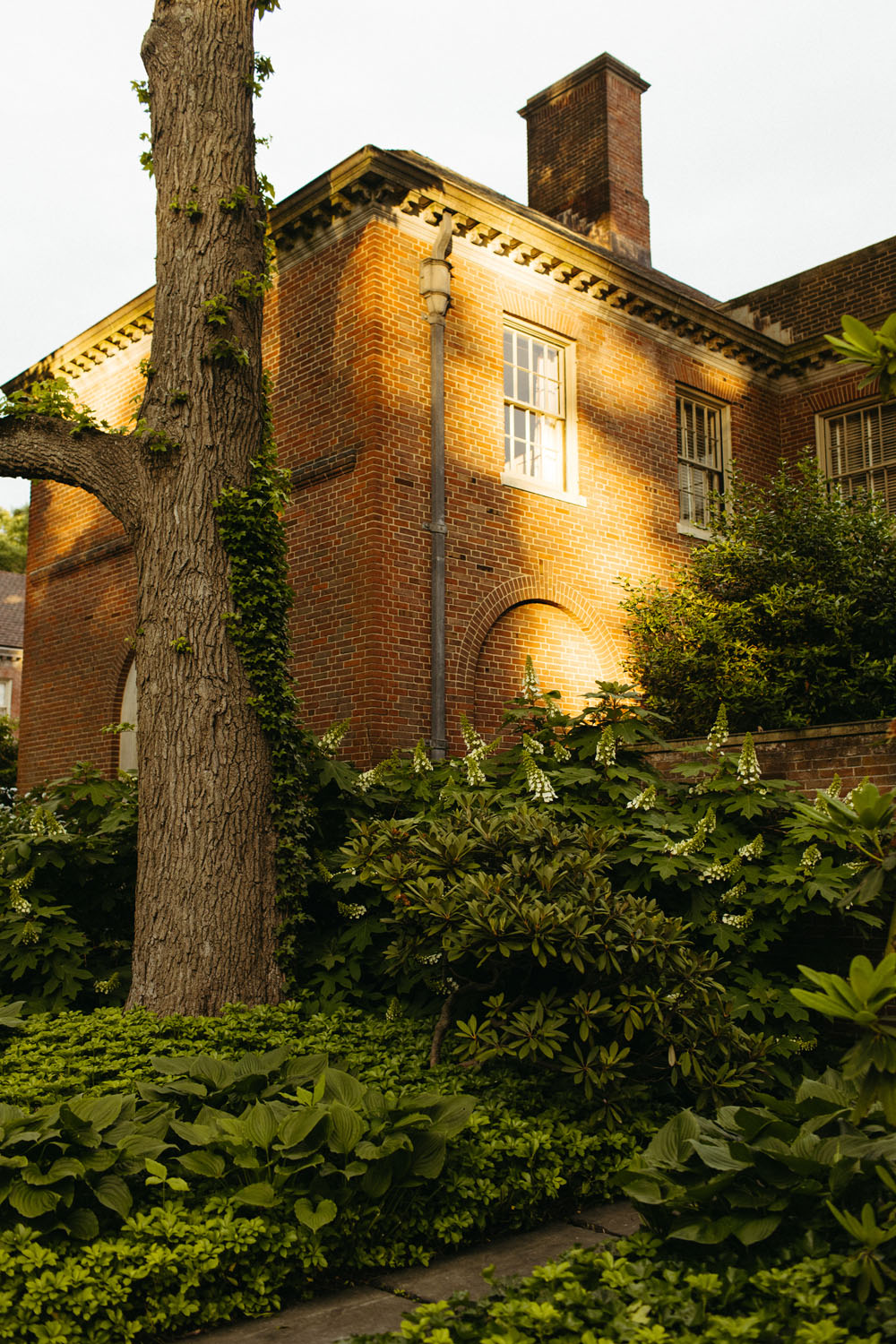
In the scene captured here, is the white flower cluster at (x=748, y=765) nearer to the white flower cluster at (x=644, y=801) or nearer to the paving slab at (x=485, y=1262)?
the white flower cluster at (x=644, y=801)

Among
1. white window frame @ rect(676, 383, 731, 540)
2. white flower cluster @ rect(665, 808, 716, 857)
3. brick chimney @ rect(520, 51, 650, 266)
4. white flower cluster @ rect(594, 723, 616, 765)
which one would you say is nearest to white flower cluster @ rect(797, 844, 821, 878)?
white flower cluster @ rect(665, 808, 716, 857)

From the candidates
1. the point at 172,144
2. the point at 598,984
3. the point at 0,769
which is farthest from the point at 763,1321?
the point at 0,769

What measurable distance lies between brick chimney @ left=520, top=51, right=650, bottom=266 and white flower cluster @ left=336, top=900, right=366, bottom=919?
13044mm

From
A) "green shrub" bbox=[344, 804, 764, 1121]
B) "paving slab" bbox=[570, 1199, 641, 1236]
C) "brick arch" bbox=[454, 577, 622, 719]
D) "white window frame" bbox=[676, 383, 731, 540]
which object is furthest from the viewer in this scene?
"white window frame" bbox=[676, 383, 731, 540]

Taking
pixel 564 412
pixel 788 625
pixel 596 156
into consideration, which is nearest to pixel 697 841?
pixel 788 625

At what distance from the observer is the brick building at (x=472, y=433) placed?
35.1ft

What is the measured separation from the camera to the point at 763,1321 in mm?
2795

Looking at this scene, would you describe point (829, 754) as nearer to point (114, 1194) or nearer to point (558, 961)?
point (558, 961)

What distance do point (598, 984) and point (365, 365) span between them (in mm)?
7461

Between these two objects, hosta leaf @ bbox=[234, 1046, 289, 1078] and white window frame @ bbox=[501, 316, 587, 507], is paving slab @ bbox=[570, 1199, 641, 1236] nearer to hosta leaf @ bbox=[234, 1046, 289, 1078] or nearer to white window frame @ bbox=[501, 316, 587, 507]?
hosta leaf @ bbox=[234, 1046, 289, 1078]

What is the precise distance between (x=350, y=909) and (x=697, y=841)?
2.07 metres

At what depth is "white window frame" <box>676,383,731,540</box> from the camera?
14.2 metres

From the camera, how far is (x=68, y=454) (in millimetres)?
6980

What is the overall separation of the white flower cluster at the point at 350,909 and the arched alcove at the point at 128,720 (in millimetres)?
7992
